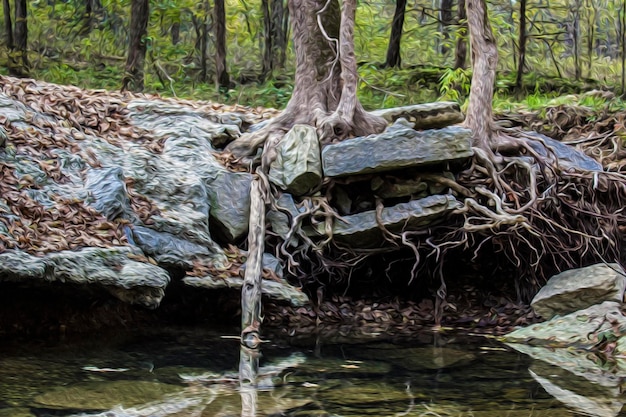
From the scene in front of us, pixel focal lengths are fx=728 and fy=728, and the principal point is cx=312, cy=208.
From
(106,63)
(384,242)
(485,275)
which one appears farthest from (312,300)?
(106,63)

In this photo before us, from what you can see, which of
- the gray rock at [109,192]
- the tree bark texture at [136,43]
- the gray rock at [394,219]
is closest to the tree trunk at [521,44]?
the tree bark texture at [136,43]

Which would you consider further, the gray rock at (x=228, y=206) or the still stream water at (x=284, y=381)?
Answer: the gray rock at (x=228, y=206)

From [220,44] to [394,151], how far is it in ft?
31.1

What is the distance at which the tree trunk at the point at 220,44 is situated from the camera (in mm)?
16750

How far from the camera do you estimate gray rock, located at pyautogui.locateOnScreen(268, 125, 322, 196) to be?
9000 millimetres

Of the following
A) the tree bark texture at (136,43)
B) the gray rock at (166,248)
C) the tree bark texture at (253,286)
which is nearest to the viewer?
the tree bark texture at (253,286)

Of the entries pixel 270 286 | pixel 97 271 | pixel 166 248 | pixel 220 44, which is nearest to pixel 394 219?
pixel 270 286

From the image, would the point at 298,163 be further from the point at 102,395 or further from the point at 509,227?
the point at 102,395

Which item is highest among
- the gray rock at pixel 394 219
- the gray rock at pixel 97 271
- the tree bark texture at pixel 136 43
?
the tree bark texture at pixel 136 43

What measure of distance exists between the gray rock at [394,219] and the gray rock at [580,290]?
158 cm

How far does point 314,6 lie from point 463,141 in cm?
295

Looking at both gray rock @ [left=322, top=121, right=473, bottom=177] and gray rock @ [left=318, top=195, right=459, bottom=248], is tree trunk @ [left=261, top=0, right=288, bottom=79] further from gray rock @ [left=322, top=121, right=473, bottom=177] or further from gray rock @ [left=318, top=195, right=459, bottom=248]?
gray rock @ [left=318, top=195, right=459, bottom=248]

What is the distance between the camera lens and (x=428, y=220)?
910 cm

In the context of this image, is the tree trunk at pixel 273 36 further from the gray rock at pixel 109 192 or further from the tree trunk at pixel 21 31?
the gray rock at pixel 109 192
